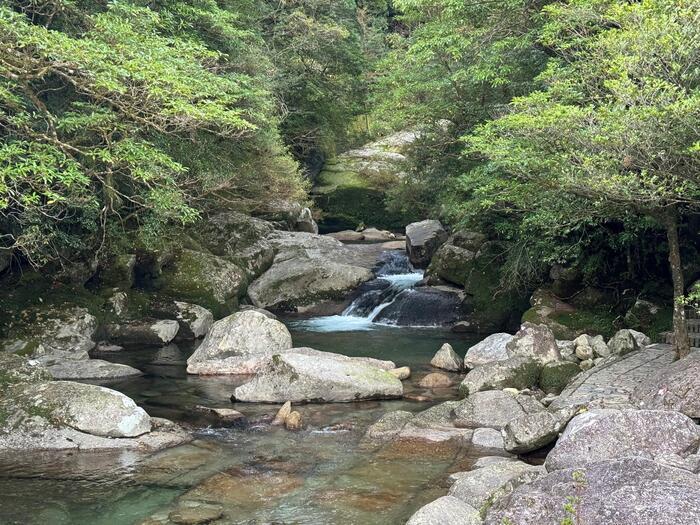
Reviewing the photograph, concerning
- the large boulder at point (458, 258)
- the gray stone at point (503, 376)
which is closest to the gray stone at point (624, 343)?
the gray stone at point (503, 376)

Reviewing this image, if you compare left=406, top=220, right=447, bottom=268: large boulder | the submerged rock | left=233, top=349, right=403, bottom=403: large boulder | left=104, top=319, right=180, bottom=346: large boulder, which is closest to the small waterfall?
left=406, top=220, right=447, bottom=268: large boulder

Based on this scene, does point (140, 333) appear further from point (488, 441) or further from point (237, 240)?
point (488, 441)

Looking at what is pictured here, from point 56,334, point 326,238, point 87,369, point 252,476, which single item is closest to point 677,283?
point 252,476

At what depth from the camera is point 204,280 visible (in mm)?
19391

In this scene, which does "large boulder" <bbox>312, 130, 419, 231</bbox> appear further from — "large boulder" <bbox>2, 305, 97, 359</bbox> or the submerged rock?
the submerged rock

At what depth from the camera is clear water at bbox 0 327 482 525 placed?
24.3ft

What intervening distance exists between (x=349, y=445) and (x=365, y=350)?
651cm

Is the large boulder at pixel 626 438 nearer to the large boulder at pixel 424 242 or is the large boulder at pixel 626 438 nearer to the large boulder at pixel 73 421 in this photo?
the large boulder at pixel 73 421

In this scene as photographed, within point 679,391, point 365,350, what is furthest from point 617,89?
point 365,350

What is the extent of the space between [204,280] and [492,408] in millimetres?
11129

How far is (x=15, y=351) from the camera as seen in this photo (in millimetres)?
14617

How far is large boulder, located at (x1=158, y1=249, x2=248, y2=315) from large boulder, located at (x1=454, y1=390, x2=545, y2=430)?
33.1 ft

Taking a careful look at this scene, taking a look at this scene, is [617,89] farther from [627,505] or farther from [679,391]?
[627,505]

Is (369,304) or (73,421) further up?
(73,421)
